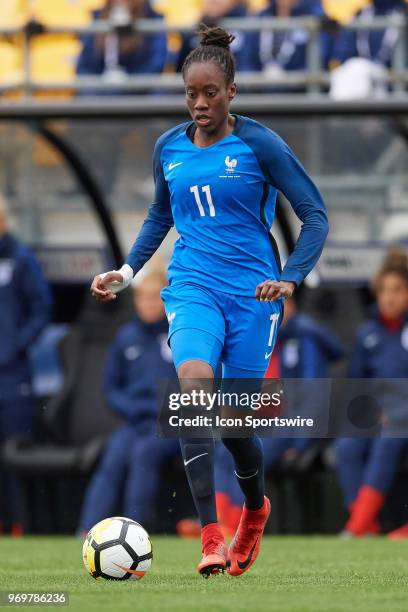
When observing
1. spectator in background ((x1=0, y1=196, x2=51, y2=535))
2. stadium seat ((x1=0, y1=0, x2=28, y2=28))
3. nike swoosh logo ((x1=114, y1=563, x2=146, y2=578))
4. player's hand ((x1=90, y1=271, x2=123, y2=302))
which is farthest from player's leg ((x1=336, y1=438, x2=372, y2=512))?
stadium seat ((x1=0, y1=0, x2=28, y2=28))

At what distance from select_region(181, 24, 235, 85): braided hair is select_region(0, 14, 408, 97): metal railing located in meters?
5.14

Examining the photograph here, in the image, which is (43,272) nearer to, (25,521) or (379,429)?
(25,521)

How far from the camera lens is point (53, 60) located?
13461 mm

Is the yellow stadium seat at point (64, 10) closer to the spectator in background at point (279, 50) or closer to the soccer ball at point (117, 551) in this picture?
the spectator in background at point (279, 50)

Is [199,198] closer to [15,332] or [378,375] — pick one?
[378,375]

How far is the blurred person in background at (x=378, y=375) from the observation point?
1039 cm

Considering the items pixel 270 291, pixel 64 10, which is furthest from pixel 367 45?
pixel 270 291

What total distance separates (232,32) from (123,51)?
3.17 ft

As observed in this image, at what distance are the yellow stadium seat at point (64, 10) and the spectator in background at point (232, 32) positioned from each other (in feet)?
6.40

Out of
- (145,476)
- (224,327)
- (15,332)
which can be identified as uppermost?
(224,327)

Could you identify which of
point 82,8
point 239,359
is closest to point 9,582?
point 239,359

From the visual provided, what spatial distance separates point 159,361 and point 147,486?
3.24 ft

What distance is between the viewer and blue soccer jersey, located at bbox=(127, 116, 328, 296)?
6355mm

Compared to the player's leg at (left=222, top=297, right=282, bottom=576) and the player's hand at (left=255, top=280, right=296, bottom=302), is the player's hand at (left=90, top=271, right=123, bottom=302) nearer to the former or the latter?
the player's leg at (left=222, top=297, right=282, bottom=576)
